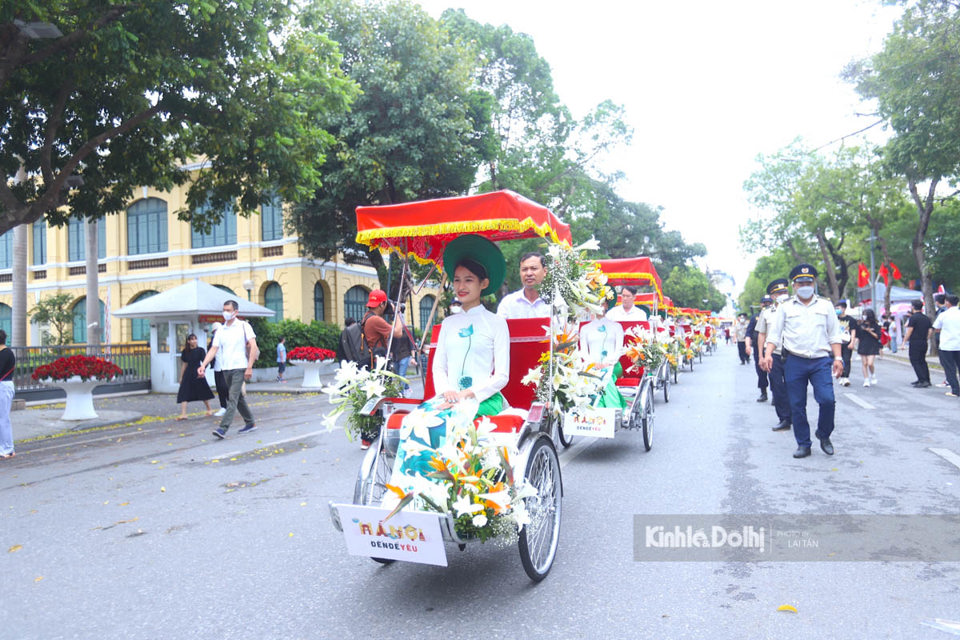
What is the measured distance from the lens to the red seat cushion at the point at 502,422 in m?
3.95

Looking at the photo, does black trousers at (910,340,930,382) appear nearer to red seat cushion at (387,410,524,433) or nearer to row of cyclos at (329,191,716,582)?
row of cyclos at (329,191,716,582)

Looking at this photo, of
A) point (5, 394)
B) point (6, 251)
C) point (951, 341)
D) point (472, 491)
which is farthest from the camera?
point (6, 251)

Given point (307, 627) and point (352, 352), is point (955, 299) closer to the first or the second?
point (352, 352)

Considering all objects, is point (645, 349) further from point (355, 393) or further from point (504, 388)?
point (355, 393)

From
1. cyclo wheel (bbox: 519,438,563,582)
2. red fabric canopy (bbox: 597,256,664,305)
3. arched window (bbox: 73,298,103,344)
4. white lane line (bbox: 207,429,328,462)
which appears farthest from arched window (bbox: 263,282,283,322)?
cyclo wheel (bbox: 519,438,563,582)

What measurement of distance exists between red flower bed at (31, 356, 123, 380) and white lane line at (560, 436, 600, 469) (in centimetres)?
946

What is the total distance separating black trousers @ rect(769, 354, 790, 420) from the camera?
9.30m

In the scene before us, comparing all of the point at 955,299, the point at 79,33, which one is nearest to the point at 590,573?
the point at 79,33

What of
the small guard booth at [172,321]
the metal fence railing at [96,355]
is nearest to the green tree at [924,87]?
the small guard booth at [172,321]

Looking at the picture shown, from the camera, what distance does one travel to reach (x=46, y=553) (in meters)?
4.70

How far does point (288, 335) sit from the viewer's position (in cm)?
2436

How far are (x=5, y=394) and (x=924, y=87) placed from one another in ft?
60.2

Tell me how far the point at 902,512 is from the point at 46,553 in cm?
628

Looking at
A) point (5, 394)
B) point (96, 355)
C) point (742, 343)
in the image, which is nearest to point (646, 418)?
point (5, 394)
